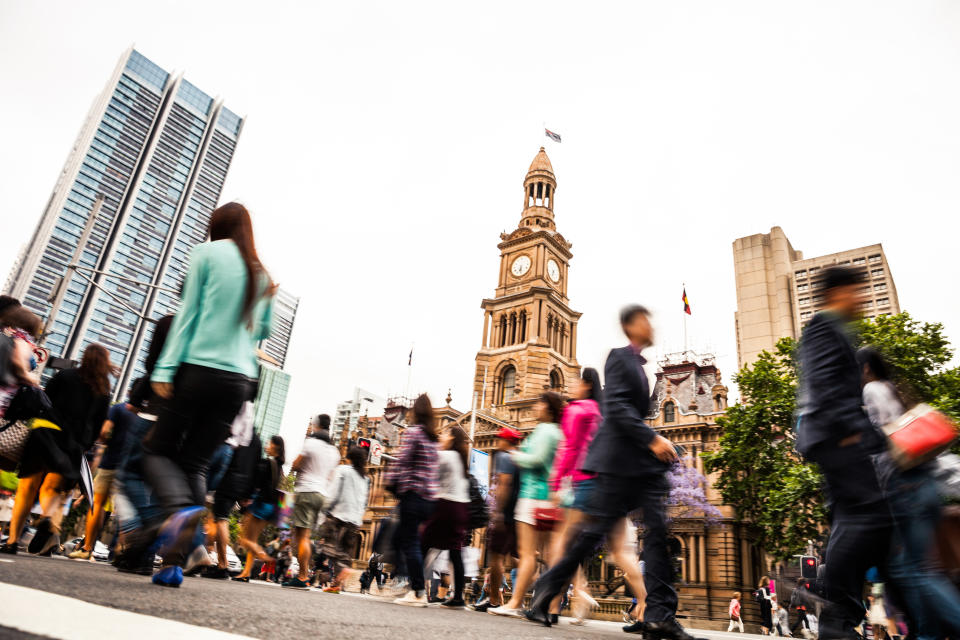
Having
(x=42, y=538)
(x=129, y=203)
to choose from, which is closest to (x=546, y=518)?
(x=42, y=538)

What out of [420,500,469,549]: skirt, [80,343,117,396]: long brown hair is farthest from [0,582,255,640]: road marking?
[420,500,469,549]: skirt

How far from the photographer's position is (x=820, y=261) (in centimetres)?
5822

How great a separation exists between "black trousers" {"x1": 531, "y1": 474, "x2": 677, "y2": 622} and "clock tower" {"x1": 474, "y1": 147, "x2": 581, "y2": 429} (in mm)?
37699

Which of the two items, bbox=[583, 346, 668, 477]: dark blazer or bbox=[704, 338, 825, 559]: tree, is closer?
bbox=[583, 346, 668, 477]: dark blazer

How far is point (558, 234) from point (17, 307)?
4852 centimetres

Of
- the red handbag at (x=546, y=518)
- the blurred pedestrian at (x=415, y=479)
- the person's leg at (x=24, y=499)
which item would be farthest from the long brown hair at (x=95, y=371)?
the red handbag at (x=546, y=518)

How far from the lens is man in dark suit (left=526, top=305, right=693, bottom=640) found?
3.63m

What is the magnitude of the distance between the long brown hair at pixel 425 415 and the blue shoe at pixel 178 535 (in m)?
3.13

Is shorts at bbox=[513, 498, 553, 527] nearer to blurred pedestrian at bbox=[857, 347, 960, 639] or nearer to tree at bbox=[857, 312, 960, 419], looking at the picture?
blurred pedestrian at bbox=[857, 347, 960, 639]

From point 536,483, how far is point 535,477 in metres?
0.06

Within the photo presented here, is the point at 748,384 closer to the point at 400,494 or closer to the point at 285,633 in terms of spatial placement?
the point at 400,494

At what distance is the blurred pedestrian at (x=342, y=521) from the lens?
291 inches

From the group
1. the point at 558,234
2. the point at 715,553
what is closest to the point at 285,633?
the point at 715,553

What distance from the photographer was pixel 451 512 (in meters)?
6.29
